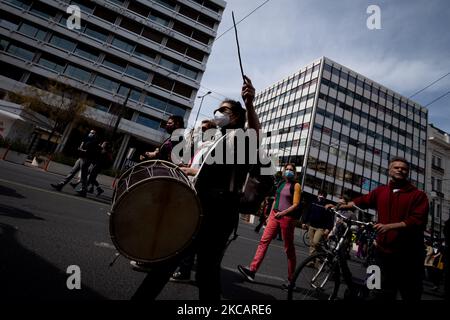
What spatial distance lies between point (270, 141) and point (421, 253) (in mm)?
48860

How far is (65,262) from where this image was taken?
282 centimetres

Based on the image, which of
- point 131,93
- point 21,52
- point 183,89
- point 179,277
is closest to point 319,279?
A: point 179,277

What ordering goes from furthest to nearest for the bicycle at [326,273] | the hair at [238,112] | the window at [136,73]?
the window at [136,73] → the bicycle at [326,273] → the hair at [238,112]

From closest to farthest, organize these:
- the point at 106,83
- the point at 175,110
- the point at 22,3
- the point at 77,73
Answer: the point at 77,73 < the point at 22,3 < the point at 106,83 < the point at 175,110

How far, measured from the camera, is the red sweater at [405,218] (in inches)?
115

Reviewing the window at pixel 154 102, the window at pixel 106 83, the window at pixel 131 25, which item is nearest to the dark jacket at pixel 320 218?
the window at pixel 154 102

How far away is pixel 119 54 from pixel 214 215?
3526 cm

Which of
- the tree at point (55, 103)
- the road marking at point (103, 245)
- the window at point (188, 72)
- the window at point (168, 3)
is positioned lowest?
the road marking at point (103, 245)

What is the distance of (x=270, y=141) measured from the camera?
51.1m

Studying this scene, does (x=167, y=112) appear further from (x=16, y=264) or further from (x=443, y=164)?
(x=443, y=164)

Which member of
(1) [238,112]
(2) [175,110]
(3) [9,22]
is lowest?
(1) [238,112]

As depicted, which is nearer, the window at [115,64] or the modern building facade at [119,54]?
the modern building facade at [119,54]

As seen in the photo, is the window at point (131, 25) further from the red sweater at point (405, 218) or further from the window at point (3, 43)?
the red sweater at point (405, 218)

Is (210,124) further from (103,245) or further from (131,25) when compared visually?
(131,25)
